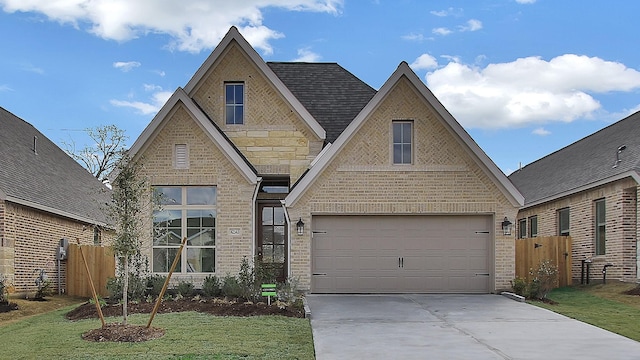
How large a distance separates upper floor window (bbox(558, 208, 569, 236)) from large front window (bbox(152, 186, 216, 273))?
1279 centimetres

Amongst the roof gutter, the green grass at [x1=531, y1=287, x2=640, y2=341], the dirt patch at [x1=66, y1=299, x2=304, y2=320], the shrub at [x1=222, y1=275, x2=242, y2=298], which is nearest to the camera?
A: the green grass at [x1=531, y1=287, x2=640, y2=341]

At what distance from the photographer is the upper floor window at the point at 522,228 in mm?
27547

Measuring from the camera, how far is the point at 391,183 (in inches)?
697

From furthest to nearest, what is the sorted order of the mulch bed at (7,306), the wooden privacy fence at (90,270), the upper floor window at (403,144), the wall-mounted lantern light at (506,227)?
the wooden privacy fence at (90,270)
the upper floor window at (403,144)
the wall-mounted lantern light at (506,227)
the mulch bed at (7,306)

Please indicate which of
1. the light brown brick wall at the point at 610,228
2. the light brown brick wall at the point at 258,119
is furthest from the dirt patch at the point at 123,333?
the light brown brick wall at the point at 610,228

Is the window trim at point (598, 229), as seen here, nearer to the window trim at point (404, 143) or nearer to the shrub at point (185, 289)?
the window trim at point (404, 143)

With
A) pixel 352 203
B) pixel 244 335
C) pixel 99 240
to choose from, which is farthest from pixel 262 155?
pixel 99 240

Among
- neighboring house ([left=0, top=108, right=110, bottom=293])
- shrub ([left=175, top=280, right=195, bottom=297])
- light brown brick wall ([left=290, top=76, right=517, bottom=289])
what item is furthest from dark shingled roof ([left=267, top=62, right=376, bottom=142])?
neighboring house ([left=0, top=108, right=110, bottom=293])

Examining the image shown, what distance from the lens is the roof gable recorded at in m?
19.0

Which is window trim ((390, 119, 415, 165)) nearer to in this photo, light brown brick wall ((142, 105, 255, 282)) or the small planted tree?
light brown brick wall ((142, 105, 255, 282))

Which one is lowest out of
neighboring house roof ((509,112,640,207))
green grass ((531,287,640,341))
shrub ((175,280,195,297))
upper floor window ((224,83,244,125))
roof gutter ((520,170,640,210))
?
green grass ((531,287,640,341))

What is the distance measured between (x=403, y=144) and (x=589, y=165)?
8558 millimetres

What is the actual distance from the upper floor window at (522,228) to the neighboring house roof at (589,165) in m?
1.32

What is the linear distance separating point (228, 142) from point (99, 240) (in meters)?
11.0
